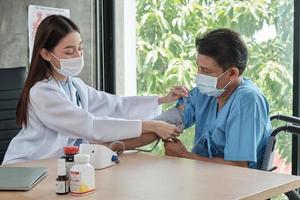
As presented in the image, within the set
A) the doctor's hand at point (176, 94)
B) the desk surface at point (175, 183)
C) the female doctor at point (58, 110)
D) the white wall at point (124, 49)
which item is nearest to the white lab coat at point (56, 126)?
the female doctor at point (58, 110)

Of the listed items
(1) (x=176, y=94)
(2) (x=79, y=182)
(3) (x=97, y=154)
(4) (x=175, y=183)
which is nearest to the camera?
(2) (x=79, y=182)

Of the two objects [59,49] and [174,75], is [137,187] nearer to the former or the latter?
[59,49]

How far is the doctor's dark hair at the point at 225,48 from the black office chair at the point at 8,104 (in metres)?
1.00

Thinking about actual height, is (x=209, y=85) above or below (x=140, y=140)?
above

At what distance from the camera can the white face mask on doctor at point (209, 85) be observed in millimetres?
1932

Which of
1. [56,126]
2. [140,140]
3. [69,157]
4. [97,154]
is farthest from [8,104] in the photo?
[69,157]

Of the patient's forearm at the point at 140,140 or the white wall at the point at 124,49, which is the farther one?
the white wall at the point at 124,49

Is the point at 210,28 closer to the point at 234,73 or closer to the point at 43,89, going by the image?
the point at 234,73

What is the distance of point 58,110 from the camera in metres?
1.92

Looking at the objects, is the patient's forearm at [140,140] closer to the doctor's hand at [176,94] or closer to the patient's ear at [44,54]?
the doctor's hand at [176,94]

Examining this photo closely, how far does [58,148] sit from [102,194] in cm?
71

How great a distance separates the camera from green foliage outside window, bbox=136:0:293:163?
255 centimetres

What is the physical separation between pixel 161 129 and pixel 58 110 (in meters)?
0.42

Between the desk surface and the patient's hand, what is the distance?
183 mm
